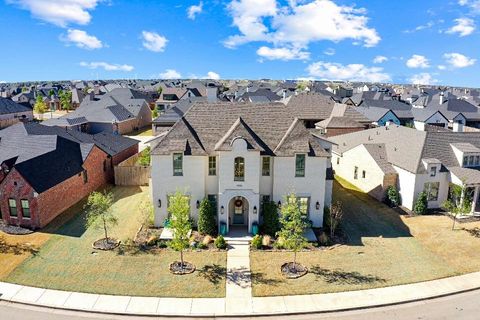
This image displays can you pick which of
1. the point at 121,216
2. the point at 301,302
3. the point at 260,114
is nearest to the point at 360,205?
the point at 260,114

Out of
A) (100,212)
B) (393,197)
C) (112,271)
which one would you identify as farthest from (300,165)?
(100,212)

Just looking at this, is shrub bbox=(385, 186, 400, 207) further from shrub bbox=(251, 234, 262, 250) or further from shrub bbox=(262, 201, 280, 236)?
shrub bbox=(251, 234, 262, 250)

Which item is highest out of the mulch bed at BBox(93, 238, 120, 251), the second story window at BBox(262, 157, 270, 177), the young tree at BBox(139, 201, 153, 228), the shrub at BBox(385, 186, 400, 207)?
the second story window at BBox(262, 157, 270, 177)

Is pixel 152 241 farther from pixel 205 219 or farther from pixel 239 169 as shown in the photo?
pixel 239 169

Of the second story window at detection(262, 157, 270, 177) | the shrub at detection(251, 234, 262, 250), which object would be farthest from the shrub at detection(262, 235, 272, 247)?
the second story window at detection(262, 157, 270, 177)

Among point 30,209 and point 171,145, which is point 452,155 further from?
point 30,209

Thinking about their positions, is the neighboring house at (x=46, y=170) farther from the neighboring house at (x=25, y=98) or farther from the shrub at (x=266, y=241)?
the neighboring house at (x=25, y=98)
